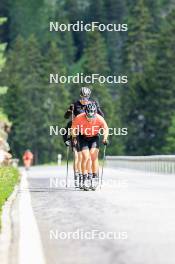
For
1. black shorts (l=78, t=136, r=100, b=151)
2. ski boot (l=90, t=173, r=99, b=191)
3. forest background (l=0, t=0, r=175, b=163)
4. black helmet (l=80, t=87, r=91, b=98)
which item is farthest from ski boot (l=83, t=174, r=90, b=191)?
forest background (l=0, t=0, r=175, b=163)

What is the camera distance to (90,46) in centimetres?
14175

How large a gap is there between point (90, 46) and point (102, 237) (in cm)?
13196

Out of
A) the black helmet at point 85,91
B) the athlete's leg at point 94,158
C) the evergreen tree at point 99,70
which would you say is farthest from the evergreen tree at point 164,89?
the black helmet at point 85,91

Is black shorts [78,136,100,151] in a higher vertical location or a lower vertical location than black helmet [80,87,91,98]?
lower

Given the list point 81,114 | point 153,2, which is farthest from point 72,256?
point 153,2

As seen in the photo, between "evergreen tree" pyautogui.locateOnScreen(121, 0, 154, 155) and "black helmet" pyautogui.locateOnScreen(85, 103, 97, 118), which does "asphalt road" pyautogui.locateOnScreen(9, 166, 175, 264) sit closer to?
"black helmet" pyautogui.locateOnScreen(85, 103, 97, 118)

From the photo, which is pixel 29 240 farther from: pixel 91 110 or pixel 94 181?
pixel 94 181

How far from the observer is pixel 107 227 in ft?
37.7
